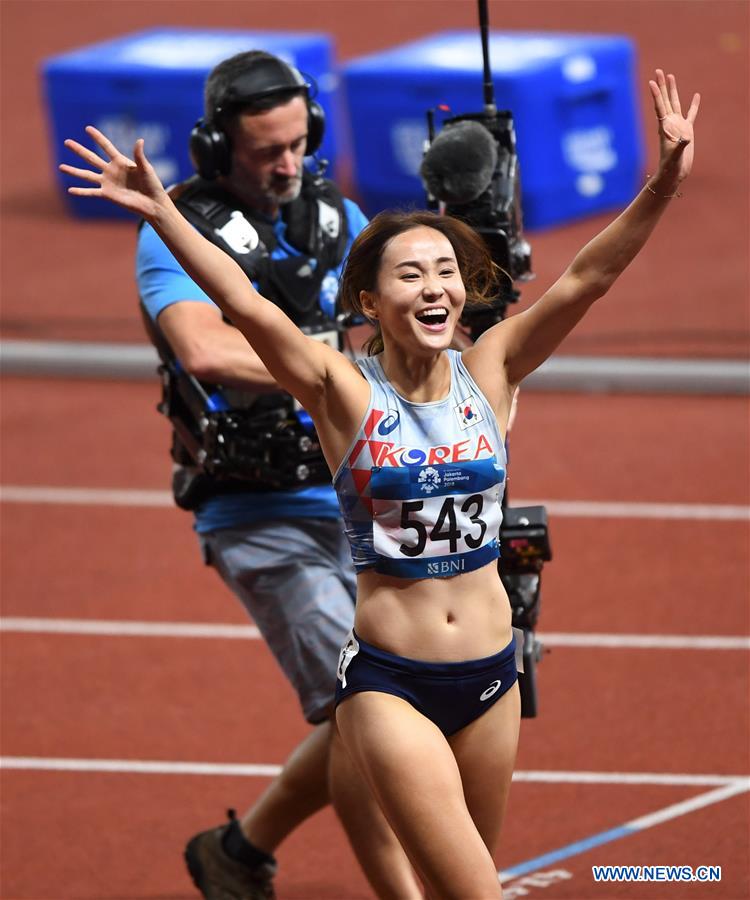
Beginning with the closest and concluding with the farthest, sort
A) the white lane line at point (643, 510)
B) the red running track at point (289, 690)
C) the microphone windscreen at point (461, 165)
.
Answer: the microphone windscreen at point (461, 165) < the red running track at point (289, 690) < the white lane line at point (643, 510)

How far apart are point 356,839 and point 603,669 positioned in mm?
2667

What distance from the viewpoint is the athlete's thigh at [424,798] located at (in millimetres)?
3855

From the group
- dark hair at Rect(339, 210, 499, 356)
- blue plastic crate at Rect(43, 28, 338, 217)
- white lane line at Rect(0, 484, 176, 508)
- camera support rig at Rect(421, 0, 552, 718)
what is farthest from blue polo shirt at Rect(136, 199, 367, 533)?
blue plastic crate at Rect(43, 28, 338, 217)

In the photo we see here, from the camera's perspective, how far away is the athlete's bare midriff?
4012mm

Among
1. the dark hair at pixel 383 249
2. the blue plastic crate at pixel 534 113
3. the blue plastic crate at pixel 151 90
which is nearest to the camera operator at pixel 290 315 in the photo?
the dark hair at pixel 383 249

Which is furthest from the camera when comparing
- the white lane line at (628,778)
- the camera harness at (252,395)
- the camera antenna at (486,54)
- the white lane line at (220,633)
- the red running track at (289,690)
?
the white lane line at (220,633)

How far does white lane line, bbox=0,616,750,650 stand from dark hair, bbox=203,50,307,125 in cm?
311

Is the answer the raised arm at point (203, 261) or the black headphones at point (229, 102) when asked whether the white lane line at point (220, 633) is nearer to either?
the black headphones at point (229, 102)

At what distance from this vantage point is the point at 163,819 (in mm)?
6250

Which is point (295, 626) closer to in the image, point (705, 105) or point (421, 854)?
point (421, 854)

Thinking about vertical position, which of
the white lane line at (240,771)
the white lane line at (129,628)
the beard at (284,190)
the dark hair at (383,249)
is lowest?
the white lane line at (240,771)

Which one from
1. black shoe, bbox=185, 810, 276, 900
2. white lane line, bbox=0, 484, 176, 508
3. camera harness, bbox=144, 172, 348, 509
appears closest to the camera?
camera harness, bbox=144, 172, 348, 509

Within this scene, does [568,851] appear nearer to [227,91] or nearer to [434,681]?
[434,681]

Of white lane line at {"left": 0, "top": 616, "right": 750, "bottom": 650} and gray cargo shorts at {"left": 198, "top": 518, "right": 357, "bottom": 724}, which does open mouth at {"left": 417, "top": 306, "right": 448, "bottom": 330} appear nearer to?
gray cargo shorts at {"left": 198, "top": 518, "right": 357, "bottom": 724}
